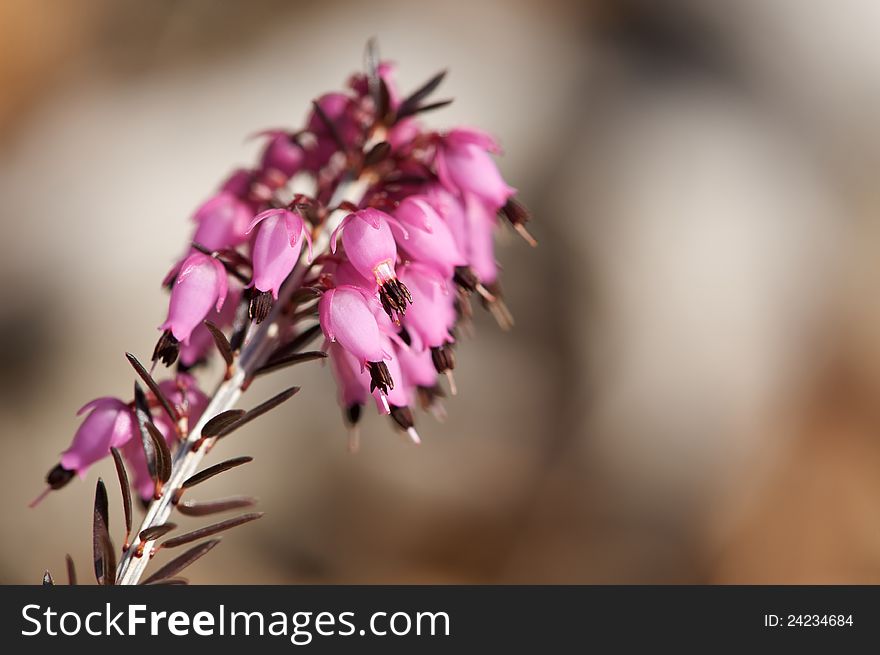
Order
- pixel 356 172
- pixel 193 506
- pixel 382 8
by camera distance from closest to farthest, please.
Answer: pixel 193 506 < pixel 356 172 < pixel 382 8

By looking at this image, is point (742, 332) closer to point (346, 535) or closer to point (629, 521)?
point (629, 521)

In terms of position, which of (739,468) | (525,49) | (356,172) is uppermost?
(525,49)

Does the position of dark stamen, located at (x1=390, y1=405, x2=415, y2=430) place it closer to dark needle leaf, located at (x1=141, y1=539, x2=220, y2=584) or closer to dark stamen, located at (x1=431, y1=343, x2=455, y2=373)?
dark stamen, located at (x1=431, y1=343, x2=455, y2=373)

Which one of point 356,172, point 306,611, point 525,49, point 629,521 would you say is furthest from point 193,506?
point 525,49

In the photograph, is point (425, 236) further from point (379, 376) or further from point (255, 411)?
point (255, 411)

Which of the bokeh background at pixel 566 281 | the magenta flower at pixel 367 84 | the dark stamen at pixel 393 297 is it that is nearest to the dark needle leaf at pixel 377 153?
the magenta flower at pixel 367 84
